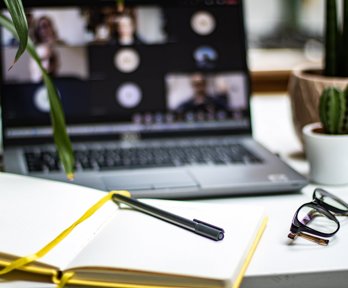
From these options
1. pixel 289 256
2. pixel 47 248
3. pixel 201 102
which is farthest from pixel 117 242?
pixel 201 102

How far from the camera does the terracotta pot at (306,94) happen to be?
0.97 m

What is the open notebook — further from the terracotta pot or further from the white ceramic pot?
the terracotta pot

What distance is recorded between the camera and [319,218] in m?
0.75

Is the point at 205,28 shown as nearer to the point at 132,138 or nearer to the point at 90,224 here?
the point at 132,138

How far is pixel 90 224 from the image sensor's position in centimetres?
68

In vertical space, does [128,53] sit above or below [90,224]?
above

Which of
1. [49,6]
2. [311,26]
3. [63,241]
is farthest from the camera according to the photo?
[311,26]

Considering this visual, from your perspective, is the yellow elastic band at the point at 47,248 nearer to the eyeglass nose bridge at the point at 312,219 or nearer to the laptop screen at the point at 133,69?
the eyeglass nose bridge at the point at 312,219

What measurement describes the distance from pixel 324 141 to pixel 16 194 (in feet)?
1.38

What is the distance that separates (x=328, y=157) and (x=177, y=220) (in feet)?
0.97

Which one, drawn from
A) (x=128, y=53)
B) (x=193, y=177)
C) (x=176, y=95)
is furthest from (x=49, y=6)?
(x=193, y=177)

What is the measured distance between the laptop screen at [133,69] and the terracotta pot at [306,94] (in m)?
0.08

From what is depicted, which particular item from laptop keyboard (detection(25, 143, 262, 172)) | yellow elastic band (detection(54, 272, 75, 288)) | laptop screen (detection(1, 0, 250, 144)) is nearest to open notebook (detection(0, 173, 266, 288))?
yellow elastic band (detection(54, 272, 75, 288))

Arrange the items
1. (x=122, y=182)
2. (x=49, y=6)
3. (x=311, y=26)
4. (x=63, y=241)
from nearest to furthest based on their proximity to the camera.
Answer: (x=63, y=241) < (x=122, y=182) < (x=49, y=6) < (x=311, y=26)
